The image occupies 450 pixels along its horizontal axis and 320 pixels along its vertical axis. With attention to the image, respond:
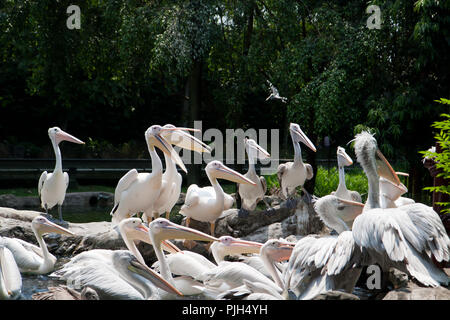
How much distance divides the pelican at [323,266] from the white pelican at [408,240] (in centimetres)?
14

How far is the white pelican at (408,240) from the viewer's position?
4.47 m

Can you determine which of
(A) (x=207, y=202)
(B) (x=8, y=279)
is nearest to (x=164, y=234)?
(B) (x=8, y=279)

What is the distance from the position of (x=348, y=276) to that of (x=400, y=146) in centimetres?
807

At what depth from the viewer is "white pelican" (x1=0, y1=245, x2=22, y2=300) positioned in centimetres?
466

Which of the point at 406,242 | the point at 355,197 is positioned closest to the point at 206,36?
the point at 355,197

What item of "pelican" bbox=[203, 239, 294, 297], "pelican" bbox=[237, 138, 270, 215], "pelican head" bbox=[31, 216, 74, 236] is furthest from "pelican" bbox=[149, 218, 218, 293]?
"pelican" bbox=[237, 138, 270, 215]

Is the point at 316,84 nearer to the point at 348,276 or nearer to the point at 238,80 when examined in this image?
the point at 238,80

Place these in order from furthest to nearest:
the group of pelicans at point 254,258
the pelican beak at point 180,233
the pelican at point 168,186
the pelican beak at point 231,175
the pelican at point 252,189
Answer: the pelican at point 252,189 → the pelican at point 168,186 → the pelican beak at point 231,175 → the pelican beak at point 180,233 → the group of pelicans at point 254,258

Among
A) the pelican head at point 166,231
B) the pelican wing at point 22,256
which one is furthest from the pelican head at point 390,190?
Result: the pelican wing at point 22,256

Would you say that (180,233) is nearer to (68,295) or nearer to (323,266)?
(68,295)

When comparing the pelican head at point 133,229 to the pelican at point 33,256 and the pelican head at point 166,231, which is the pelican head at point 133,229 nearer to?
the pelican head at point 166,231

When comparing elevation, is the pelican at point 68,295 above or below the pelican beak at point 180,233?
below

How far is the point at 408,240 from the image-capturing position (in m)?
4.68

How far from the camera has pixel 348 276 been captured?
4.90 meters
